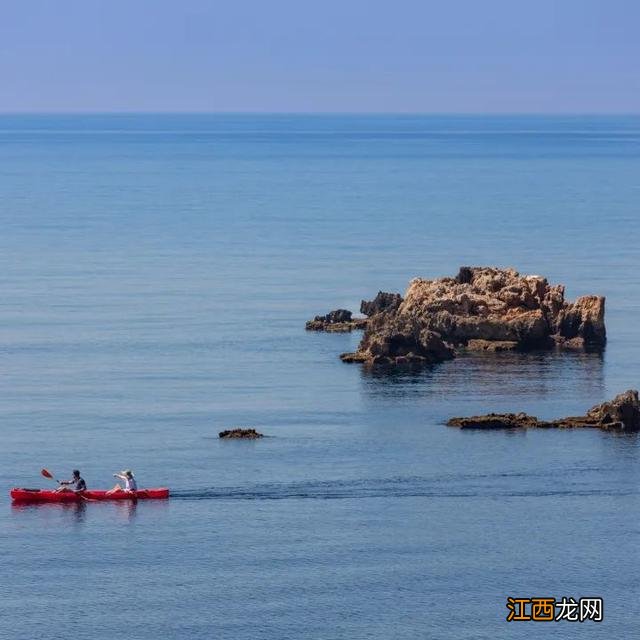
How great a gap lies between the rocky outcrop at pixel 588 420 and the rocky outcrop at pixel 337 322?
3355 cm

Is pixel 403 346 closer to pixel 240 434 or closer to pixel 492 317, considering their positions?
pixel 492 317

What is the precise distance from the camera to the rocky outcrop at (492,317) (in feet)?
424

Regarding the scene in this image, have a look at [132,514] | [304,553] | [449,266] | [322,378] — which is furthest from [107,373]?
[449,266]

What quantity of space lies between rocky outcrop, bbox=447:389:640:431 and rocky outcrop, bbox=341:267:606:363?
1936cm

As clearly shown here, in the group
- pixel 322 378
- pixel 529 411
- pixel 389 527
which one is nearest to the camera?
pixel 389 527

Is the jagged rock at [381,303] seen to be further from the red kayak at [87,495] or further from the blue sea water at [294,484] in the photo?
the red kayak at [87,495]

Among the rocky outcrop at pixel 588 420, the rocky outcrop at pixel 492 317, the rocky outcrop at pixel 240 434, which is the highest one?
the rocky outcrop at pixel 492 317

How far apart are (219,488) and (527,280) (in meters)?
47.3

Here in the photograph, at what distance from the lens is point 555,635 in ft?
249

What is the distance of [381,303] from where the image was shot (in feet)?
468

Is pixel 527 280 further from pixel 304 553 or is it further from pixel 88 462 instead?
pixel 304 553

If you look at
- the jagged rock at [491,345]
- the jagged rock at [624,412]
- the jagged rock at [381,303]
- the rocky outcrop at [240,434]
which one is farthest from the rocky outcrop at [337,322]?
the jagged rock at [624,412]

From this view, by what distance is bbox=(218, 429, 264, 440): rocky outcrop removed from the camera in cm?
10481

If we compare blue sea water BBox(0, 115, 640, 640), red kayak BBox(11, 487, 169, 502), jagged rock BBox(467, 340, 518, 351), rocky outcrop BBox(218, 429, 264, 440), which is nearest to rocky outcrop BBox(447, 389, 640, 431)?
blue sea water BBox(0, 115, 640, 640)
